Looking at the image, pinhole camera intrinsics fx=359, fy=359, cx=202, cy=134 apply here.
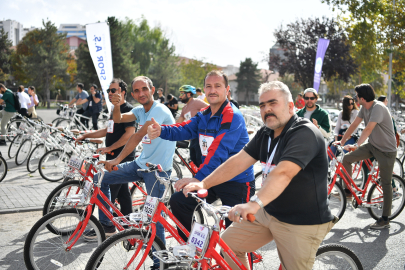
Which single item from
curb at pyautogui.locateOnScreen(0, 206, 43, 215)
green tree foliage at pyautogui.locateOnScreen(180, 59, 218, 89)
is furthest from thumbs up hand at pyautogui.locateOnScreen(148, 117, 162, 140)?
green tree foliage at pyautogui.locateOnScreen(180, 59, 218, 89)

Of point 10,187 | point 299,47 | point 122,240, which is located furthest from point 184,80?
point 122,240

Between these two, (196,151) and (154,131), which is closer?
(154,131)

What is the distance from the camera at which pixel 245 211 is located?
6.82 feet

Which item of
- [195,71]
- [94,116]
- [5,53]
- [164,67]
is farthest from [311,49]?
[5,53]

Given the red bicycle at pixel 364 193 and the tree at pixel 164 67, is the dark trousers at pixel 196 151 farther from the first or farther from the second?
the tree at pixel 164 67

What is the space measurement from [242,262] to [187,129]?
1468 mm

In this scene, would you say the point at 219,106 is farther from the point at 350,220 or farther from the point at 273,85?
the point at 350,220

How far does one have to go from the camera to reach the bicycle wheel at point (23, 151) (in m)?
9.03

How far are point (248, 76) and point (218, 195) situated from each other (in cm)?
7111

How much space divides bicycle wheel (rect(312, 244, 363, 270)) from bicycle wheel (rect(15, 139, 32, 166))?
8321 millimetres

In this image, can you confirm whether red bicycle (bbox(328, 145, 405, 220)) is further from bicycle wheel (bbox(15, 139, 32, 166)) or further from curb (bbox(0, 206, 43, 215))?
bicycle wheel (bbox(15, 139, 32, 166))

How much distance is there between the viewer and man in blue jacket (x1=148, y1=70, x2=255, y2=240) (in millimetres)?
3178

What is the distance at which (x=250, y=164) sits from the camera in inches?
110

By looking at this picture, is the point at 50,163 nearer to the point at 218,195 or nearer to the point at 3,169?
the point at 3,169
